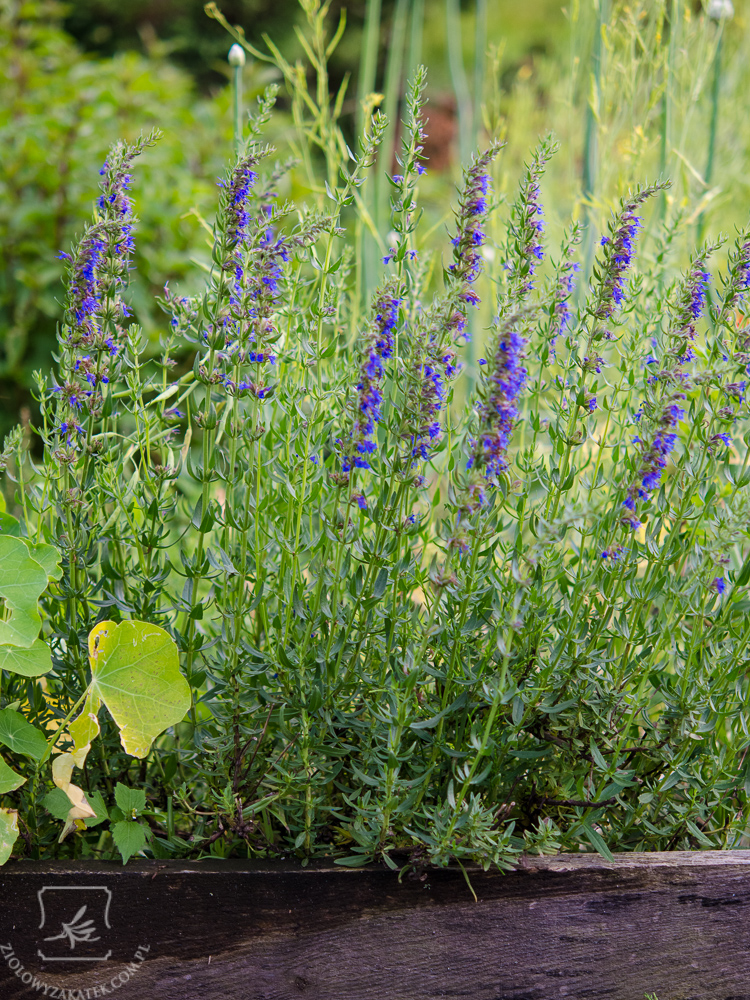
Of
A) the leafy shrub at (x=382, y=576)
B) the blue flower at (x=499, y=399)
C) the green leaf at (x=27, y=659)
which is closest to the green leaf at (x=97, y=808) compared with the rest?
the leafy shrub at (x=382, y=576)

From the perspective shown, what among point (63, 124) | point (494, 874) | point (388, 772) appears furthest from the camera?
point (63, 124)

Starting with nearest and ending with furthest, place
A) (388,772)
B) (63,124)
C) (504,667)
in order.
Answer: (504,667)
(388,772)
(63,124)

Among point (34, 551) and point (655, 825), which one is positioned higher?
point (34, 551)

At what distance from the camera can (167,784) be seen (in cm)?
132

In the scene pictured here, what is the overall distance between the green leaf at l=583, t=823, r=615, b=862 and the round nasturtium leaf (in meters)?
0.62

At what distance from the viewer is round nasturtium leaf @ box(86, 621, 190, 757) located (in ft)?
3.81

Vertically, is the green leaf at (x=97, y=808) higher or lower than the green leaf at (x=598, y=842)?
lower

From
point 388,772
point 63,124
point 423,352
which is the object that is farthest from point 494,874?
point 63,124

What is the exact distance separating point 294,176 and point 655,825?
2925 mm

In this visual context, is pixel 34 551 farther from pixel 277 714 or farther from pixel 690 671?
pixel 690 671

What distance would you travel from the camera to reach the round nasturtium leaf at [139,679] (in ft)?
3.81

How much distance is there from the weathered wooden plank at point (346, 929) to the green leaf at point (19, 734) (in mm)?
185

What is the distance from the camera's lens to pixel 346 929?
121 cm

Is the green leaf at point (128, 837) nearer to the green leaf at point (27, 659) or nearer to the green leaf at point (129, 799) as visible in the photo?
the green leaf at point (129, 799)
